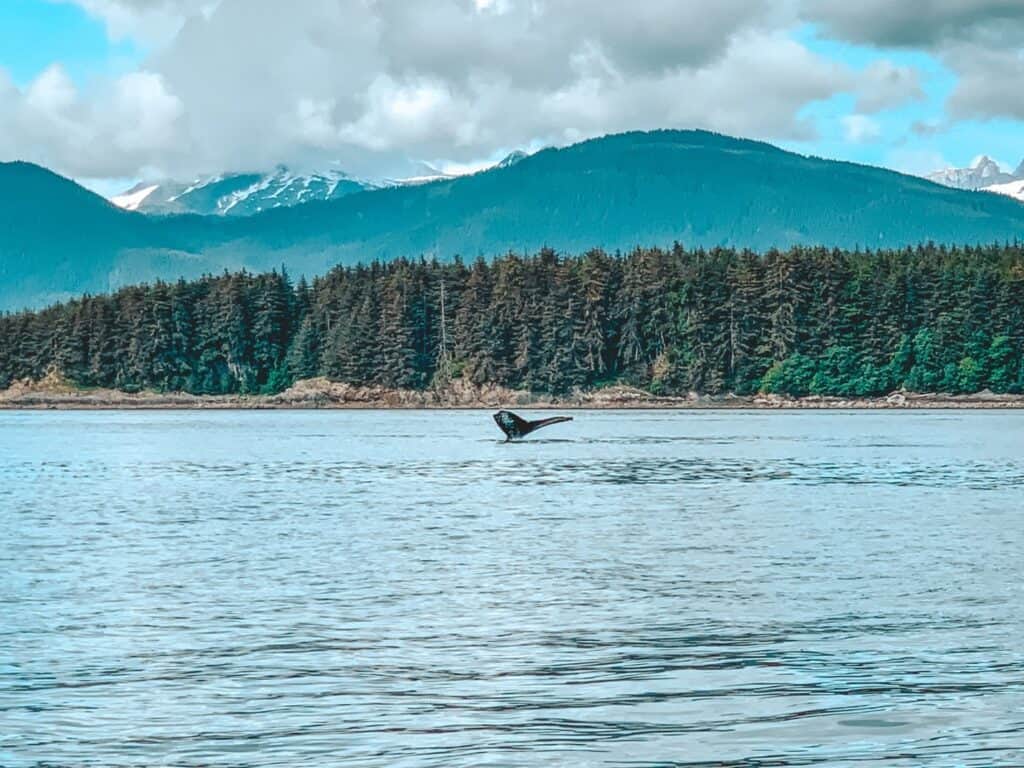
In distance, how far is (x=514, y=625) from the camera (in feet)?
77.5

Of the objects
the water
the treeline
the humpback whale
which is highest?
the treeline

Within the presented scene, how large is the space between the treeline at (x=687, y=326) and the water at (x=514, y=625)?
404 feet

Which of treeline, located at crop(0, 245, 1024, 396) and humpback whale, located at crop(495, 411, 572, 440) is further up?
treeline, located at crop(0, 245, 1024, 396)

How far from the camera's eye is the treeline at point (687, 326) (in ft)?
570

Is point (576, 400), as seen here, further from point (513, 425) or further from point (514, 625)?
point (514, 625)

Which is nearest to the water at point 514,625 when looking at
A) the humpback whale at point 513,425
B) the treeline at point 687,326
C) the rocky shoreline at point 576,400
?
the humpback whale at point 513,425

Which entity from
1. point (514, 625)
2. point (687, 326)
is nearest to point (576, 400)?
point (687, 326)

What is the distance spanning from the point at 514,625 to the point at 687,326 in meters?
158

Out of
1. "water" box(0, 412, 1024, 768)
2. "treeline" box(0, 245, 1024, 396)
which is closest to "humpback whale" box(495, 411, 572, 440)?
"water" box(0, 412, 1024, 768)

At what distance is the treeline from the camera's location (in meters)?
174

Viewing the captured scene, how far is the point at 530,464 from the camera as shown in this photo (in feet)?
236

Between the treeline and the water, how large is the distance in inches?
4850

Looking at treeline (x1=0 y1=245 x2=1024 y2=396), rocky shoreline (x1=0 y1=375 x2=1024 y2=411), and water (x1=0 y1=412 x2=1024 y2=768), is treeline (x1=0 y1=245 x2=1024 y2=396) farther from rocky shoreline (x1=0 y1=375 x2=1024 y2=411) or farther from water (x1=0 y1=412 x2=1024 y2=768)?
water (x1=0 y1=412 x2=1024 y2=768)

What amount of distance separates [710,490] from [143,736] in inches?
1496
